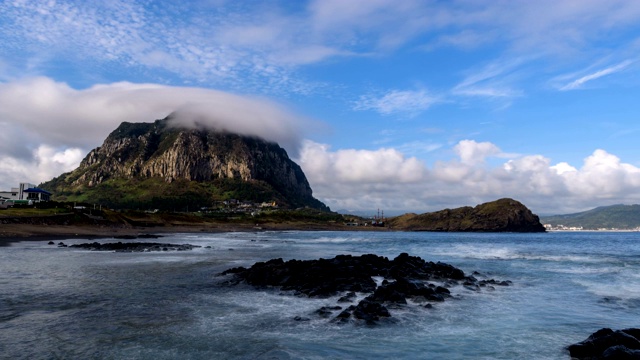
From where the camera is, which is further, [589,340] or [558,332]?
[558,332]

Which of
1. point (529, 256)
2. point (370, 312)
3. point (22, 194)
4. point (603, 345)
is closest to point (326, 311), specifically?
point (370, 312)

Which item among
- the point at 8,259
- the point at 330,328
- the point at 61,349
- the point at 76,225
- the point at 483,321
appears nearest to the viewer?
the point at 61,349

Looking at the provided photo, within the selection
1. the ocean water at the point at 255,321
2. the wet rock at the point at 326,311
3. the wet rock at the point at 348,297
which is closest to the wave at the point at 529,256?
the ocean water at the point at 255,321

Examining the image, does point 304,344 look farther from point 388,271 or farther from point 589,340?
point 388,271

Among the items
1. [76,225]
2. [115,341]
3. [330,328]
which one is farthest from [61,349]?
[76,225]

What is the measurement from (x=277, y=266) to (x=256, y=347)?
22.2 m

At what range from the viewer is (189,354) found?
47.6ft

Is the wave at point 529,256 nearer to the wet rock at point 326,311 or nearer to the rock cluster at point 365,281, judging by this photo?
the rock cluster at point 365,281

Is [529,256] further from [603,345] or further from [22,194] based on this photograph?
[22,194]

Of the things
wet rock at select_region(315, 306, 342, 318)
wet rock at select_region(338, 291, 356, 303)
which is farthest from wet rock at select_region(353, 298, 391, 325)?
wet rock at select_region(338, 291, 356, 303)

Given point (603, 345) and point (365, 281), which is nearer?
point (603, 345)

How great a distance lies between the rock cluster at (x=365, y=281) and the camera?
22391 millimetres

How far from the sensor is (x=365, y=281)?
31.2 m

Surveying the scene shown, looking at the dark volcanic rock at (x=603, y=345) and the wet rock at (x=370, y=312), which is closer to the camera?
the dark volcanic rock at (x=603, y=345)
